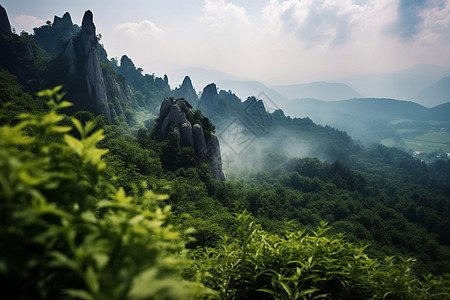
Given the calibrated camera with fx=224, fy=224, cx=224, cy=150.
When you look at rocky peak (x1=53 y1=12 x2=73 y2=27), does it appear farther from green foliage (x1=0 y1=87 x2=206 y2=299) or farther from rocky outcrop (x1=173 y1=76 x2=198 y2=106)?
green foliage (x1=0 y1=87 x2=206 y2=299)

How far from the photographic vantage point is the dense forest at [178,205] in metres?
1.19

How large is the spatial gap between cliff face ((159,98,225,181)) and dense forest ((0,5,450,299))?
961 mm

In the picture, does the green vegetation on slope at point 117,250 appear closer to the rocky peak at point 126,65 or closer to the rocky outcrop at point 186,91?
the rocky peak at point 126,65

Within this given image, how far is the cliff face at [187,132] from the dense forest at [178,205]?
3.15 ft

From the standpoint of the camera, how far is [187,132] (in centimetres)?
4053

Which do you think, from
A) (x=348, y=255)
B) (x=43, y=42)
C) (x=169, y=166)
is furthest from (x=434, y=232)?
(x=43, y=42)

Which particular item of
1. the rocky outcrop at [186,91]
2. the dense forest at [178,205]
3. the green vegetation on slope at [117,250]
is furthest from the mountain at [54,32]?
the green vegetation on slope at [117,250]

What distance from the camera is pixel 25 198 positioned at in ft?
4.05

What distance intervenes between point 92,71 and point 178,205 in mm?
43681

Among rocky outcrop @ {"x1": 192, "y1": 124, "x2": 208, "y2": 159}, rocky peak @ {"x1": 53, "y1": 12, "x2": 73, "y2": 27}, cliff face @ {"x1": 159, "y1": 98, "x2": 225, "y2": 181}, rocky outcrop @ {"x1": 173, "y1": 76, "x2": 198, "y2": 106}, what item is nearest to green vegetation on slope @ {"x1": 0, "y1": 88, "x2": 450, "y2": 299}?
cliff face @ {"x1": 159, "y1": 98, "x2": 225, "y2": 181}

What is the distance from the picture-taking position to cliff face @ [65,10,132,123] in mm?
48125

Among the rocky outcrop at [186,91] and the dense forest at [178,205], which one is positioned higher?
the rocky outcrop at [186,91]

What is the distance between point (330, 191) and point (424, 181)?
204ft

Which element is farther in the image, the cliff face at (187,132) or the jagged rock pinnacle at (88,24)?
the jagged rock pinnacle at (88,24)
